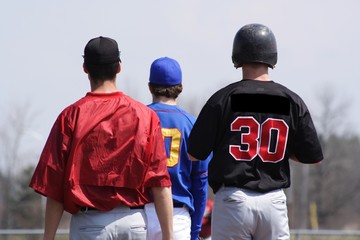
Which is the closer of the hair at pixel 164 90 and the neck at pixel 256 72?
the neck at pixel 256 72

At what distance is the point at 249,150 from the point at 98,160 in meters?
1.17

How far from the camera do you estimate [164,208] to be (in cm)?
593

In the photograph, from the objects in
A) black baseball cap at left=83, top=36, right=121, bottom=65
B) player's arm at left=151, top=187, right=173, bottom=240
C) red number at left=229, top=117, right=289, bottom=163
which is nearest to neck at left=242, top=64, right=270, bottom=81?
red number at left=229, top=117, right=289, bottom=163

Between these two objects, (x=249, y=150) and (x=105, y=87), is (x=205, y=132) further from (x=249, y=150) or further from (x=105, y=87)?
(x=105, y=87)

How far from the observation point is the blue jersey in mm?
7426

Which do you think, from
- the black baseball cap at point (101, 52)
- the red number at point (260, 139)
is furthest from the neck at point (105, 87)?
the red number at point (260, 139)

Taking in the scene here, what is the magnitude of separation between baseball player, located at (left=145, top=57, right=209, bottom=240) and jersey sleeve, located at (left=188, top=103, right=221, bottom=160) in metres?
0.82

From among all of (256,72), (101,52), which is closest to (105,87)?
(101,52)

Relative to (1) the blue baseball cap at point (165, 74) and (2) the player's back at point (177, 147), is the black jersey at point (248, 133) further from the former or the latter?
(1) the blue baseball cap at point (165, 74)

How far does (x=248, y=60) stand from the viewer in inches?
266

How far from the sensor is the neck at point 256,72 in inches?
265

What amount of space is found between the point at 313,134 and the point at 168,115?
1289 mm

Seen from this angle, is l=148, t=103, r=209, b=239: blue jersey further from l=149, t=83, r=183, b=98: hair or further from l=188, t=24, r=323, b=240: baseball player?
l=188, t=24, r=323, b=240: baseball player

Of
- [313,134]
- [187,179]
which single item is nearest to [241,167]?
[313,134]
